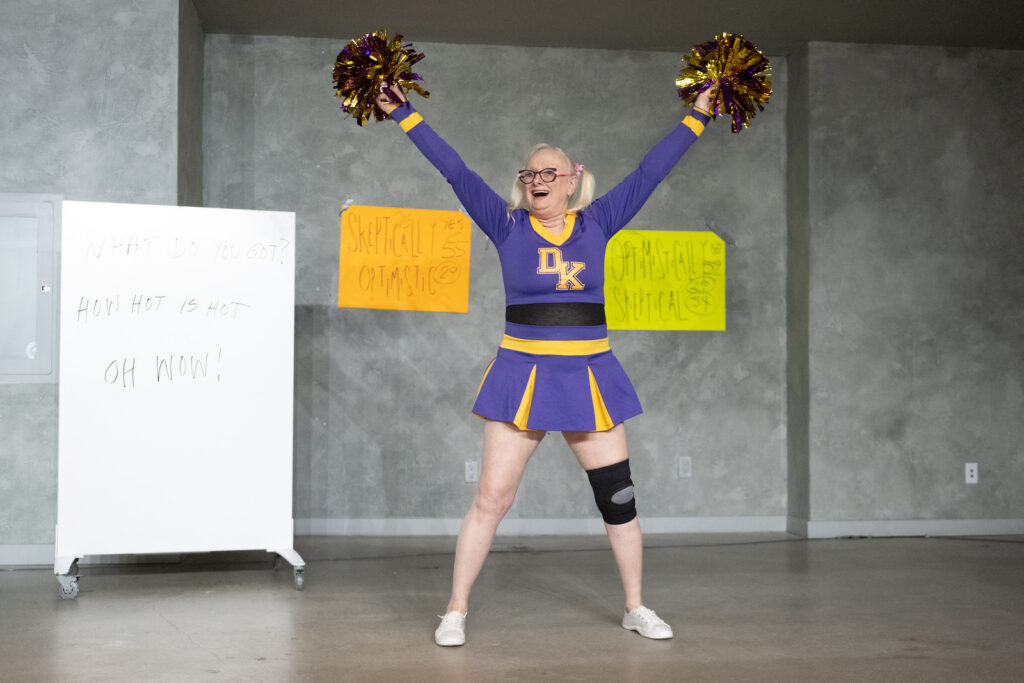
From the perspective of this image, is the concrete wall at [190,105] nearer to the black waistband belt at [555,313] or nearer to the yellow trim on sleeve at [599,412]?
the black waistband belt at [555,313]

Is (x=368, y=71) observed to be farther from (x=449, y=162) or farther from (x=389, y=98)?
(x=449, y=162)

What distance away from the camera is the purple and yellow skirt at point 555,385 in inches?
106

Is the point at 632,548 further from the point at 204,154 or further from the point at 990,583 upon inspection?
the point at 204,154

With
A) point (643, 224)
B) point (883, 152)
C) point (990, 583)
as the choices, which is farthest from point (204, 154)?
point (990, 583)

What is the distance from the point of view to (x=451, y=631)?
2686 mm

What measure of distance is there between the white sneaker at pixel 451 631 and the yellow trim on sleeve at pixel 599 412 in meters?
0.66

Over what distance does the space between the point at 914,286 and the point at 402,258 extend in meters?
2.60

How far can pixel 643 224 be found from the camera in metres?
4.98

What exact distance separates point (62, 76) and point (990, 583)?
4.16 m

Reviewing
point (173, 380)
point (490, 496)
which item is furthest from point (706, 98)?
point (173, 380)

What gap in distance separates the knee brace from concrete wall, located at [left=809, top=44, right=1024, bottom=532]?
2340 millimetres

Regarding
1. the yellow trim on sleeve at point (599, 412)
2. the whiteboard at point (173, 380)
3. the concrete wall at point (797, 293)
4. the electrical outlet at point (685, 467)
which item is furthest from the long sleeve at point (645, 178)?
the electrical outlet at point (685, 467)

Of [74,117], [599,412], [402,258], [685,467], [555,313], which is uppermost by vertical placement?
[74,117]

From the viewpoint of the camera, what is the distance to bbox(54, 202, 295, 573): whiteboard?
11.2 ft
